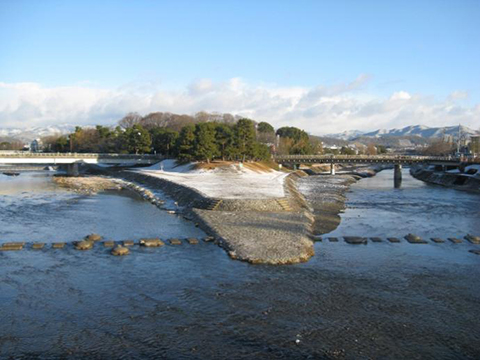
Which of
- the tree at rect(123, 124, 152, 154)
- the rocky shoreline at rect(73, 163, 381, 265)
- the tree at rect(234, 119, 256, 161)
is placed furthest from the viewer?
→ the tree at rect(123, 124, 152, 154)

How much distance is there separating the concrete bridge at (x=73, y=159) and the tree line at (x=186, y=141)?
10.0ft

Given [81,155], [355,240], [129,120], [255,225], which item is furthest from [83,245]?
[129,120]

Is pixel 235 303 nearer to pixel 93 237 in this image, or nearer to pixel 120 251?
pixel 120 251

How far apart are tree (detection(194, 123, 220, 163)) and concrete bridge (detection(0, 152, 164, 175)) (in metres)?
16.9

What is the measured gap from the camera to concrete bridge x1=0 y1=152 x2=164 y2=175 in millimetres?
66500

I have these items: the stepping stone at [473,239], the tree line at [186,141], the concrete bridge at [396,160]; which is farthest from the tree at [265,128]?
the stepping stone at [473,239]

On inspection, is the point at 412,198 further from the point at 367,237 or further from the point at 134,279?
the point at 134,279

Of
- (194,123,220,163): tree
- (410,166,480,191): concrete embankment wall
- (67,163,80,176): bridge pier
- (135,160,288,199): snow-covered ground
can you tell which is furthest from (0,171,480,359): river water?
(67,163,80,176): bridge pier

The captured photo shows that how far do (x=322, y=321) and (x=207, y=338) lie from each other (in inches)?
140

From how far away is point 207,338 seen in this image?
12617 mm

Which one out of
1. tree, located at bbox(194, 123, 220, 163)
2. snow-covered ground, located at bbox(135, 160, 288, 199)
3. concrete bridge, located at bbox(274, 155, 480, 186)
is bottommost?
snow-covered ground, located at bbox(135, 160, 288, 199)

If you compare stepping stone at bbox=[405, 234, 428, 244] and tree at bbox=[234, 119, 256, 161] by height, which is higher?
tree at bbox=[234, 119, 256, 161]

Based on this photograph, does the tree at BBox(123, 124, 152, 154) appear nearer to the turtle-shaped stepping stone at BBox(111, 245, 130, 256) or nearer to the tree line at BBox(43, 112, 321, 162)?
the tree line at BBox(43, 112, 321, 162)

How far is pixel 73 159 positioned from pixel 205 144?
76.2 feet
